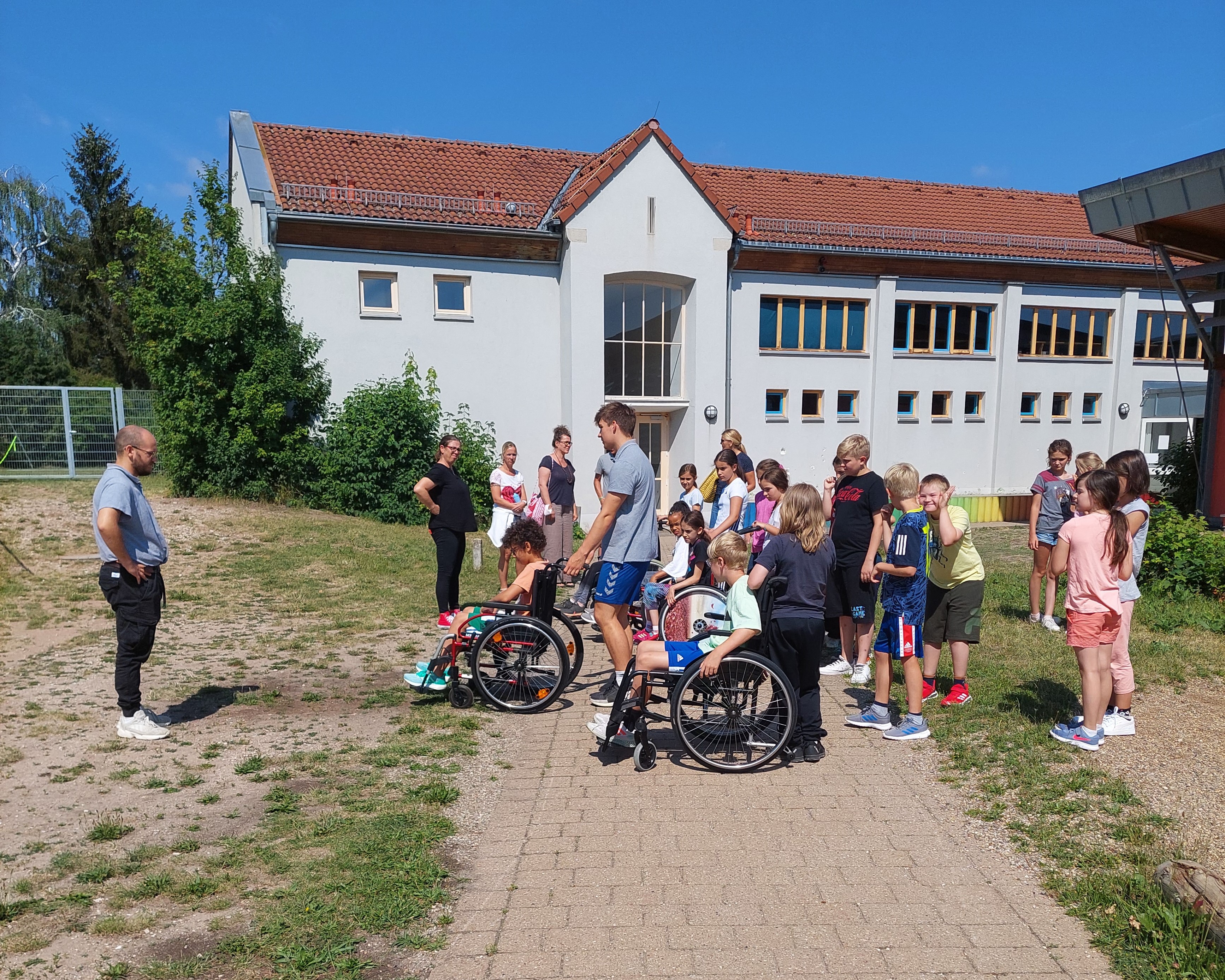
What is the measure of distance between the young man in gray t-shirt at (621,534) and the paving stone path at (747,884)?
96 centimetres

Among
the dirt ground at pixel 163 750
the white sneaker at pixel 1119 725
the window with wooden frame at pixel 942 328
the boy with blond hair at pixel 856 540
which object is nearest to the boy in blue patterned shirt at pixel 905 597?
the boy with blond hair at pixel 856 540

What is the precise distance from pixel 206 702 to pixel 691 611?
150 inches

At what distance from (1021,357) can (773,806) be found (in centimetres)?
2100

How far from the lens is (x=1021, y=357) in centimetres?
2214

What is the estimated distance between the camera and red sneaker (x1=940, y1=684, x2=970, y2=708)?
20.0ft

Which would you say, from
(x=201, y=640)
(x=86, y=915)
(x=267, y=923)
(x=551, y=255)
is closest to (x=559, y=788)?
(x=267, y=923)

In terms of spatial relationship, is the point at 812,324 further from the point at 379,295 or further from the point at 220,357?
the point at 220,357

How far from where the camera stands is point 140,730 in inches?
220

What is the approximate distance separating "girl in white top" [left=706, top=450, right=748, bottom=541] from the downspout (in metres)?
11.8

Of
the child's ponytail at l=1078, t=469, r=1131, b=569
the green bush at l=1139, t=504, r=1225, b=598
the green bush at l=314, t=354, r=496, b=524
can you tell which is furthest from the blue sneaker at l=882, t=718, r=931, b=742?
the green bush at l=314, t=354, r=496, b=524

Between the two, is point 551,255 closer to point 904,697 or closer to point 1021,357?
point 1021,357

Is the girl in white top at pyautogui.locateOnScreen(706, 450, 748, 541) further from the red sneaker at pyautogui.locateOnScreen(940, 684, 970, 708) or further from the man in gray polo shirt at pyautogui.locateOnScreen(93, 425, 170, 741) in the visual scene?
the man in gray polo shirt at pyautogui.locateOnScreen(93, 425, 170, 741)

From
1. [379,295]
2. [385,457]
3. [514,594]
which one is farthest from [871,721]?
[379,295]

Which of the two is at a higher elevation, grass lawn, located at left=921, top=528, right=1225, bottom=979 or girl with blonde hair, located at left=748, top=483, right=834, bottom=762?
girl with blonde hair, located at left=748, top=483, right=834, bottom=762
